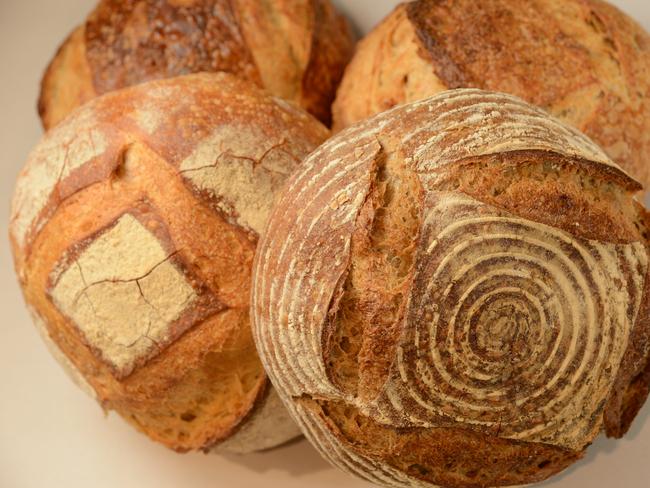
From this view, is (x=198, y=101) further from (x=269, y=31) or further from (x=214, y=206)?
(x=269, y=31)

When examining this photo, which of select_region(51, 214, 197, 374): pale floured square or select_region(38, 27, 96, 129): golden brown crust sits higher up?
select_region(38, 27, 96, 129): golden brown crust

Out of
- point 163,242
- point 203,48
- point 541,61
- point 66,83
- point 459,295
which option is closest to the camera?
point 459,295

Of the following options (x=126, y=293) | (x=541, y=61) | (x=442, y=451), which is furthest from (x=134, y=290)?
(x=541, y=61)

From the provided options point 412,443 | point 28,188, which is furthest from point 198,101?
point 412,443

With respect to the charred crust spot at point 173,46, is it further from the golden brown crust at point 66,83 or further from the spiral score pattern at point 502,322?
the spiral score pattern at point 502,322

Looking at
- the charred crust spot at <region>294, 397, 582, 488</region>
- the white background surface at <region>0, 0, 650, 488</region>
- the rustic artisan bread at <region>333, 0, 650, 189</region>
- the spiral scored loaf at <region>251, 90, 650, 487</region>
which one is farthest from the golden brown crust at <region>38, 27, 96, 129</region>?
the charred crust spot at <region>294, 397, 582, 488</region>

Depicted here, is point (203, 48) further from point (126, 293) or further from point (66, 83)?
point (126, 293)

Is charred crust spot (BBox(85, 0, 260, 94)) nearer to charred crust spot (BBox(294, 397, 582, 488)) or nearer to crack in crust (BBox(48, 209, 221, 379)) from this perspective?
crack in crust (BBox(48, 209, 221, 379))
